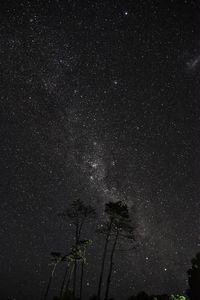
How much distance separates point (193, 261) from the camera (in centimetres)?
3834

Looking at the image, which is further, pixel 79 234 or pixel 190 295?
pixel 79 234

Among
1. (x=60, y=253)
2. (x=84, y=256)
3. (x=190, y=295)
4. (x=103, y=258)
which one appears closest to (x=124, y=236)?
(x=103, y=258)

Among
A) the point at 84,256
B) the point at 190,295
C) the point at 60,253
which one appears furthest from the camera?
the point at 60,253

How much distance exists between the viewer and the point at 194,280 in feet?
123

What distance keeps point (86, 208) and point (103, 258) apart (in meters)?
5.55

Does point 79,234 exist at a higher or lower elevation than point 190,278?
higher

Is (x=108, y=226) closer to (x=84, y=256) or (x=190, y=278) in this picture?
(x=84, y=256)

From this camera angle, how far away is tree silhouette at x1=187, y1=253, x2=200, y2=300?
3726 cm

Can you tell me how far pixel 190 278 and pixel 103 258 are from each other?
9264mm

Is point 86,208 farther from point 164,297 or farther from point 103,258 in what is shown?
point 164,297

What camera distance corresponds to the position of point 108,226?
35750 millimetres

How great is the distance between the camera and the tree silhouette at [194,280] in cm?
3726

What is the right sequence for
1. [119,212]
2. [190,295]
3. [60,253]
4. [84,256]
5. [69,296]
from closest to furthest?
[69,296] → [119,212] → [190,295] → [84,256] → [60,253]

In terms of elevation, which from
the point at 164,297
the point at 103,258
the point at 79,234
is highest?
the point at 79,234
